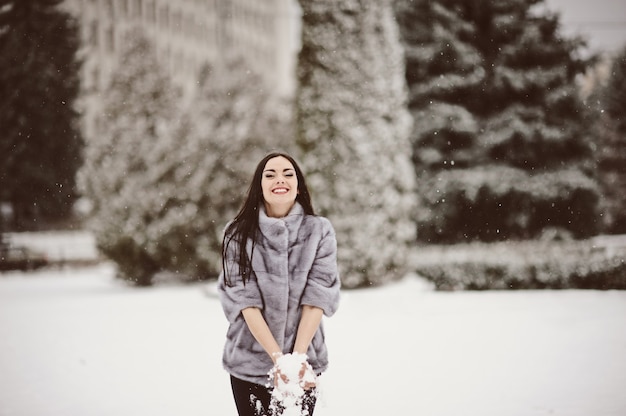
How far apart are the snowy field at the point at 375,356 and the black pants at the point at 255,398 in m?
0.14

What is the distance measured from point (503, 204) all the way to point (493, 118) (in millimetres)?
2499

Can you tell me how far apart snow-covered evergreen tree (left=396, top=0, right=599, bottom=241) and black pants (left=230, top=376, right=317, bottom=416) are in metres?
14.4

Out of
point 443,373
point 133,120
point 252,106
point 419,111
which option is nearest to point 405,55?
point 419,111

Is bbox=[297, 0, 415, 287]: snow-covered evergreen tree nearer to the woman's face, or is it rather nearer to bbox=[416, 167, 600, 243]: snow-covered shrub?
bbox=[416, 167, 600, 243]: snow-covered shrub

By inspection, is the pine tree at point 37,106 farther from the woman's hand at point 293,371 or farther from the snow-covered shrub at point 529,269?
the woman's hand at point 293,371

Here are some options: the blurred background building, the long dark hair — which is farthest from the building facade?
the long dark hair

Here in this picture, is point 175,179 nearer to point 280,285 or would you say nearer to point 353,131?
point 353,131

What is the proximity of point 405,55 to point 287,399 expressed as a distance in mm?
15620

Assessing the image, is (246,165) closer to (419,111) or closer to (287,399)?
(419,111)

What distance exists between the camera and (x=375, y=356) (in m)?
6.55

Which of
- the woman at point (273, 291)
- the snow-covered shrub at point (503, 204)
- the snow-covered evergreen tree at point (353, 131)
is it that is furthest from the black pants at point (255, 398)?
the snow-covered shrub at point (503, 204)

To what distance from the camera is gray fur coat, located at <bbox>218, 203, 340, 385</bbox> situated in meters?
2.46

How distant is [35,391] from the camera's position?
551 cm

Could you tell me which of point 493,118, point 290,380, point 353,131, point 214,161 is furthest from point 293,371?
point 493,118
